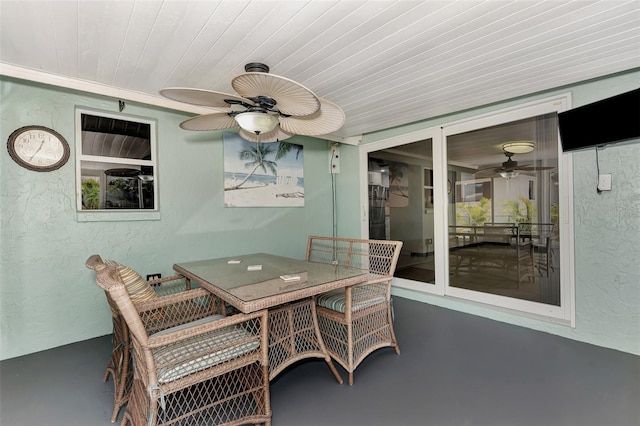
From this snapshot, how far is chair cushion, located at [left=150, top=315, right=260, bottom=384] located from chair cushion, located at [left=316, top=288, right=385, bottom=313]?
0.72m

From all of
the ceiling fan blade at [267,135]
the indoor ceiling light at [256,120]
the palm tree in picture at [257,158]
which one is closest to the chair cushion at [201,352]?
the indoor ceiling light at [256,120]

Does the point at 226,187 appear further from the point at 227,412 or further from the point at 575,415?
the point at 575,415

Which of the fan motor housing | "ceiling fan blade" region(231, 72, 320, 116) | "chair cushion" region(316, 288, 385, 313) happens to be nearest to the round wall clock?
the fan motor housing

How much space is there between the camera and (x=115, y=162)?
2760 millimetres

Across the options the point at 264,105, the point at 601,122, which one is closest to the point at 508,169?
the point at 601,122

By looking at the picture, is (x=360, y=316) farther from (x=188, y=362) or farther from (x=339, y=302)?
(x=188, y=362)

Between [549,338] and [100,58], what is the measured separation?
14.4 feet

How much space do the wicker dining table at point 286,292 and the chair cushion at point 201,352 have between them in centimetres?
23

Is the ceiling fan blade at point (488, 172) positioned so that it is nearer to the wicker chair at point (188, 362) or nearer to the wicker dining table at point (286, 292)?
the wicker dining table at point (286, 292)

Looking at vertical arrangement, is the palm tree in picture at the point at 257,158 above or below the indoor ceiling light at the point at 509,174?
above

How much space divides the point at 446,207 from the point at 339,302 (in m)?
2.12

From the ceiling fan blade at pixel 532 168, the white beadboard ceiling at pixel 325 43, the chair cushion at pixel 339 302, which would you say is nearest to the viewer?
the white beadboard ceiling at pixel 325 43

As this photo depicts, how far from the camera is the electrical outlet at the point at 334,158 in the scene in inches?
181

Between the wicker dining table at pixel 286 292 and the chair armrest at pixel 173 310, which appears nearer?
the wicker dining table at pixel 286 292
